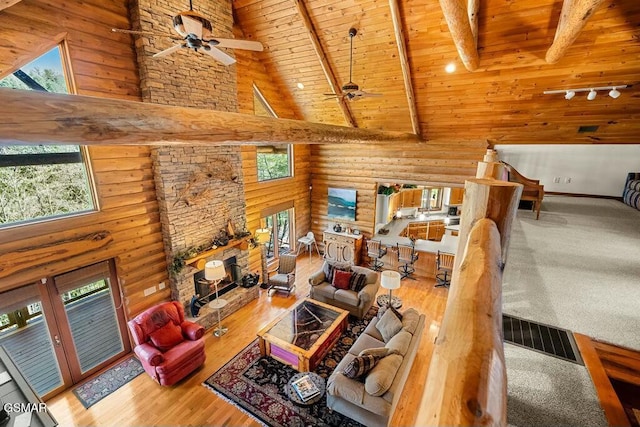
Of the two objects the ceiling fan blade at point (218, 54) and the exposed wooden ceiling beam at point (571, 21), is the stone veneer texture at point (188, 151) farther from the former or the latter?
the exposed wooden ceiling beam at point (571, 21)

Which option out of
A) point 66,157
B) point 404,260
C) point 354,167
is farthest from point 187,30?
point 404,260

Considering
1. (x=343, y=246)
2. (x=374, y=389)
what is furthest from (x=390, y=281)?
(x=343, y=246)

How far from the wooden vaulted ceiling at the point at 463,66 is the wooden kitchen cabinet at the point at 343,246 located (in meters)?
3.40

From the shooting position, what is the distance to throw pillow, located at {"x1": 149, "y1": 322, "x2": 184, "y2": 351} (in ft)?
13.9

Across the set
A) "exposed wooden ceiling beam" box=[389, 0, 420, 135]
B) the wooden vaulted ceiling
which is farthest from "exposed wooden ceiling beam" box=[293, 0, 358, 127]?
"exposed wooden ceiling beam" box=[389, 0, 420, 135]

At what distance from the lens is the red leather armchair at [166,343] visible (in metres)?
4.04

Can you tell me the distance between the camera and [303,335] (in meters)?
4.71

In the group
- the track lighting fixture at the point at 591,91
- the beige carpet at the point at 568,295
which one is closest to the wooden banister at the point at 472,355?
the beige carpet at the point at 568,295

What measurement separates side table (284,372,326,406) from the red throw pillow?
2.11m

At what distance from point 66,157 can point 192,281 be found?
9.12 ft

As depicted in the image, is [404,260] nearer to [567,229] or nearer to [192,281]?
[567,229]

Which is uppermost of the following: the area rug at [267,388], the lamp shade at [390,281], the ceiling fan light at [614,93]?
the ceiling fan light at [614,93]

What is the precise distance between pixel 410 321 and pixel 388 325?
13.8 inches

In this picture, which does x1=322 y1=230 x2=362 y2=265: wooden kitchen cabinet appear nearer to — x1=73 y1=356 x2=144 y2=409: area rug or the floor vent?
x1=73 y1=356 x2=144 y2=409: area rug
